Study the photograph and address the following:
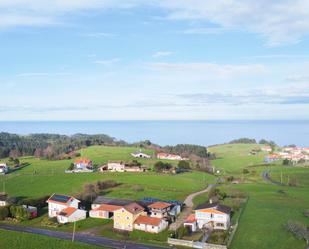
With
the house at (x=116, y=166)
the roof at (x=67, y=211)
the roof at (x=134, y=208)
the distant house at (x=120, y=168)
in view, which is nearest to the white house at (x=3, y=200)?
the roof at (x=67, y=211)

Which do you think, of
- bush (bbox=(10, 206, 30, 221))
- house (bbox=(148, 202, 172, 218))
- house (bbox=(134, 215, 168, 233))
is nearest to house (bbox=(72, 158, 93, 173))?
bush (bbox=(10, 206, 30, 221))

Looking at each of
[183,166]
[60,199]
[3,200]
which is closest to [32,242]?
[60,199]

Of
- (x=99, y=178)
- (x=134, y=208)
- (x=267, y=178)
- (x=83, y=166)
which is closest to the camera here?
(x=134, y=208)

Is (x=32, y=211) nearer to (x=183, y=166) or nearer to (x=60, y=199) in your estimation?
(x=60, y=199)

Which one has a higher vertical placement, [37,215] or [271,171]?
[271,171]

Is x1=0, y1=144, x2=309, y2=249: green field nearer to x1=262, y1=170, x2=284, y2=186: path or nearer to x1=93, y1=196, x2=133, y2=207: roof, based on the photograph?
x1=262, y1=170, x2=284, y2=186: path

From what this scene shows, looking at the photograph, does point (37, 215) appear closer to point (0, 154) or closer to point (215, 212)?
point (215, 212)

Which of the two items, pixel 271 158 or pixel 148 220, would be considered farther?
pixel 271 158

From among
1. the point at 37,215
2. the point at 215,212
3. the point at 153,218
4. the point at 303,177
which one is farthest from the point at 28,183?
the point at 303,177
